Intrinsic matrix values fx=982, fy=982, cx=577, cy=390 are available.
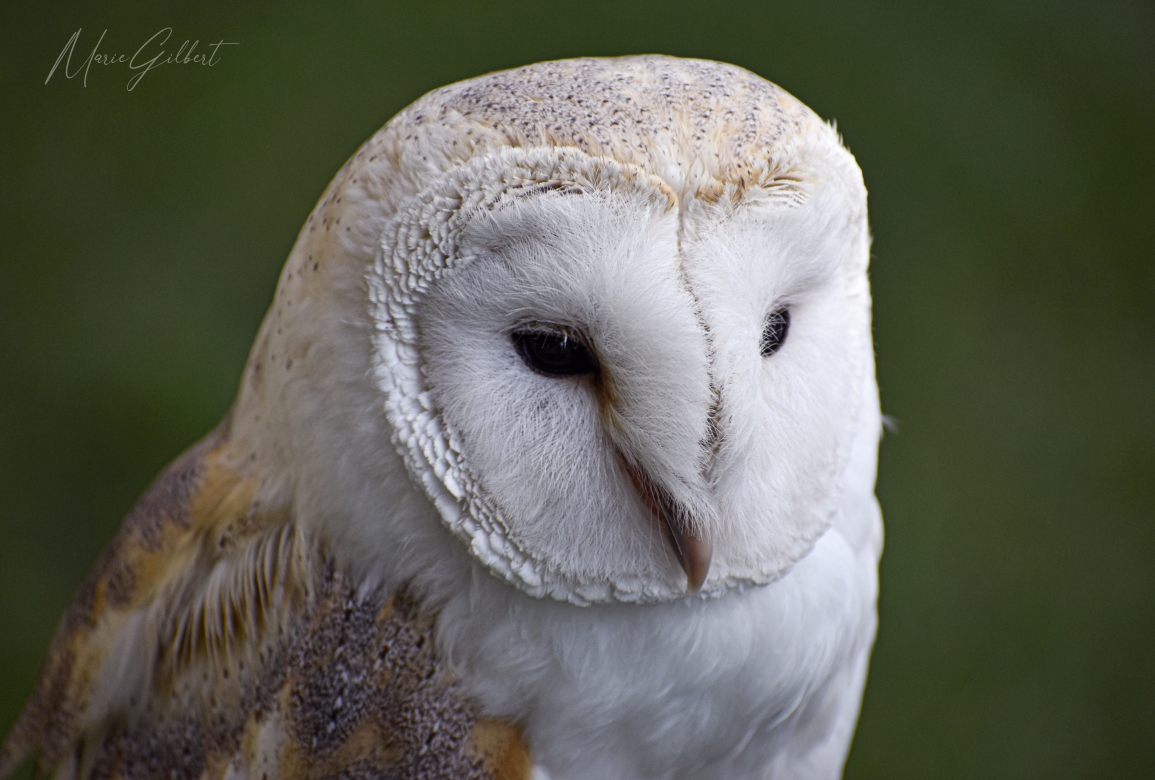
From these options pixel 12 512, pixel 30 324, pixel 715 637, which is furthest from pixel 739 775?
pixel 30 324

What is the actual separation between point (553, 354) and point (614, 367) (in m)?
0.05

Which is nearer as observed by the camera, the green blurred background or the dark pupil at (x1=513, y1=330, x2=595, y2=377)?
the dark pupil at (x1=513, y1=330, x2=595, y2=377)

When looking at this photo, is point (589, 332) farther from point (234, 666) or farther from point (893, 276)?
point (893, 276)

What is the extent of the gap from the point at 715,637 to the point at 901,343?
174 centimetres

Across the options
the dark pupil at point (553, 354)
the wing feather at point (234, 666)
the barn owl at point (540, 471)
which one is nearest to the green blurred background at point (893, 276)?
the wing feather at point (234, 666)

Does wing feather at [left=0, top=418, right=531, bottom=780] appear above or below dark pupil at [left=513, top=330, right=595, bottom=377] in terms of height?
below

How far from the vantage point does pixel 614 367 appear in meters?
0.68

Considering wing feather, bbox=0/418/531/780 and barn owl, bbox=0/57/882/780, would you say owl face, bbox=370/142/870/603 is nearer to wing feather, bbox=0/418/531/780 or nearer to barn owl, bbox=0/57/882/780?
barn owl, bbox=0/57/882/780

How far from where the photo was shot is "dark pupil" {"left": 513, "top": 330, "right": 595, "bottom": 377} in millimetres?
702

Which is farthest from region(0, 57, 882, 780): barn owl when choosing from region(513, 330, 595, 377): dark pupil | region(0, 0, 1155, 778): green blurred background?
region(0, 0, 1155, 778): green blurred background

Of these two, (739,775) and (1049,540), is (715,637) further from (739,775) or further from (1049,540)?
(1049,540)

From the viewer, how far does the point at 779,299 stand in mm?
748

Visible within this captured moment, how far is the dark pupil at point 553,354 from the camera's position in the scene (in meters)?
0.70

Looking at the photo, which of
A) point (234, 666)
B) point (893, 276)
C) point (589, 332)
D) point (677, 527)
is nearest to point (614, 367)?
point (589, 332)
